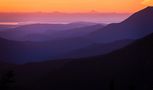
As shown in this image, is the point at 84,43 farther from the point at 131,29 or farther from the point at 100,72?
the point at 100,72

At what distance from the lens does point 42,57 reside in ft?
410

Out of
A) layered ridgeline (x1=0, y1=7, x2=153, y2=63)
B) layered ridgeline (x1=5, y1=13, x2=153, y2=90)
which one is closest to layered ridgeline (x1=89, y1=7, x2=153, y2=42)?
layered ridgeline (x1=0, y1=7, x2=153, y2=63)

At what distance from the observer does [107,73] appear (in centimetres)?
5409

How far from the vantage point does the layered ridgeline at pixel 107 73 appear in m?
49.1

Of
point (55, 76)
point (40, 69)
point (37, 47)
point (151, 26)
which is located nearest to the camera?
point (55, 76)

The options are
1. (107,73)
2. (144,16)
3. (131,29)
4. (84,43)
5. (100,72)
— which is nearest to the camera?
(107,73)

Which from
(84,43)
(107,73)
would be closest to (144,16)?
(84,43)

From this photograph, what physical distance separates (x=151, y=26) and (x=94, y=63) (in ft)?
268

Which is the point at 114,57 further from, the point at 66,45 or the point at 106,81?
the point at 66,45

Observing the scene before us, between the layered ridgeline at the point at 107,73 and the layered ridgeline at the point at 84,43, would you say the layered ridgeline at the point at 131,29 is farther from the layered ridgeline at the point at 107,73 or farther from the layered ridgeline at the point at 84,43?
the layered ridgeline at the point at 107,73

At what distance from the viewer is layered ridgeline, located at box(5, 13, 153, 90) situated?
161 ft

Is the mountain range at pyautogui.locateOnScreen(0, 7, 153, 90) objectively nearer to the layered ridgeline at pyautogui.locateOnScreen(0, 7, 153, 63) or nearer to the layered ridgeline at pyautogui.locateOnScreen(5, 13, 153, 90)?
the layered ridgeline at pyautogui.locateOnScreen(5, 13, 153, 90)

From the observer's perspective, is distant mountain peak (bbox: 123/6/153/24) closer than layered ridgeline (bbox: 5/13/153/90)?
No

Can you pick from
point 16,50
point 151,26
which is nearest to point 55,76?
point 16,50
